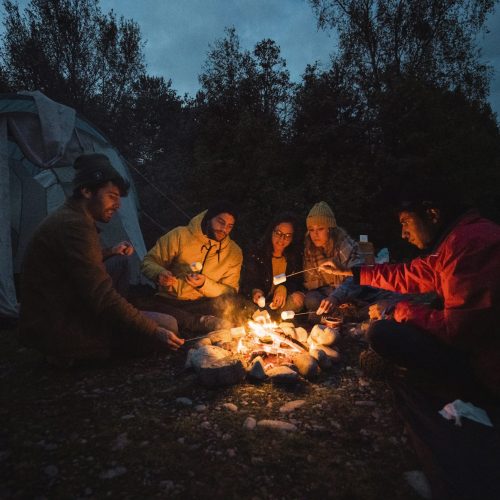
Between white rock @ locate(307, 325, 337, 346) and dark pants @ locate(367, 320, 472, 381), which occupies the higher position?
dark pants @ locate(367, 320, 472, 381)

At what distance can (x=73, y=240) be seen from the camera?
9.43 feet

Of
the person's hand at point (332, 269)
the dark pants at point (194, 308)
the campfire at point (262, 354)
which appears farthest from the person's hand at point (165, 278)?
the person's hand at point (332, 269)

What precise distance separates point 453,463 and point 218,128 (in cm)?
1246

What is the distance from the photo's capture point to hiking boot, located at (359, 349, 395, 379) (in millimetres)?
3047

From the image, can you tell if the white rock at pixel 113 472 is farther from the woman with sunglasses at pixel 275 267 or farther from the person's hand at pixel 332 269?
the woman with sunglasses at pixel 275 267

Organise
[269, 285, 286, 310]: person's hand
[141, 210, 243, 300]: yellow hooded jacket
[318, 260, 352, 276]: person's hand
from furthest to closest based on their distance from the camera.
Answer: [269, 285, 286, 310]: person's hand < [141, 210, 243, 300]: yellow hooded jacket < [318, 260, 352, 276]: person's hand

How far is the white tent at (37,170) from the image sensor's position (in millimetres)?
5238

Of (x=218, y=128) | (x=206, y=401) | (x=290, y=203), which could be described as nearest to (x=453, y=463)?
(x=206, y=401)

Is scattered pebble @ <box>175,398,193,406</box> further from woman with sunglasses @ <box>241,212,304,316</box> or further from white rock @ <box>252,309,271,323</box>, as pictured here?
woman with sunglasses @ <box>241,212,304,316</box>

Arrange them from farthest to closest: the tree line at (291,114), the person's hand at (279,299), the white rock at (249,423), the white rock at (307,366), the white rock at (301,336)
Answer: the tree line at (291,114), the person's hand at (279,299), the white rock at (301,336), the white rock at (307,366), the white rock at (249,423)

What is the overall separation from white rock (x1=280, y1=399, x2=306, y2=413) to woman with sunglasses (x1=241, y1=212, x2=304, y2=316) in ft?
7.68

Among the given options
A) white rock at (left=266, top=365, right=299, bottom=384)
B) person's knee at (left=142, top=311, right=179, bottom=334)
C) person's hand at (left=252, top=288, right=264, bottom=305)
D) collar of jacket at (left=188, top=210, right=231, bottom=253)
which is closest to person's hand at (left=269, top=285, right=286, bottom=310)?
person's hand at (left=252, top=288, right=264, bottom=305)

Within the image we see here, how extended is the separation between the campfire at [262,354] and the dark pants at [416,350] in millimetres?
720

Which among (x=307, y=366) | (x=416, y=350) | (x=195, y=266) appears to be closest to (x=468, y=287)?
(x=416, y=350)
